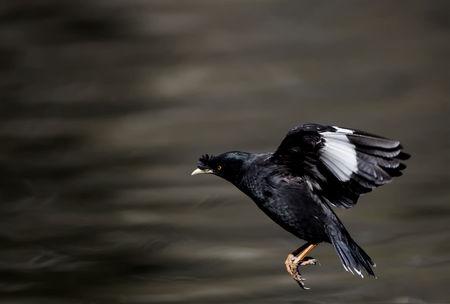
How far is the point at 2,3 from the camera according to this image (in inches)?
465

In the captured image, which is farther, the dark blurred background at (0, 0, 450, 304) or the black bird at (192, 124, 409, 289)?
the dark blurred background at (0, 0, 450, 304)

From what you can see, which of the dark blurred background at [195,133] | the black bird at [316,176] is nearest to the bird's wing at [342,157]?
the black bird at [316,176]

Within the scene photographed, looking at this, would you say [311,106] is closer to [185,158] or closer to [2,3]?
[185,158]

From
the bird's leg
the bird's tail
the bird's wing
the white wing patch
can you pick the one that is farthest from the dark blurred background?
Answer: the white wing patch

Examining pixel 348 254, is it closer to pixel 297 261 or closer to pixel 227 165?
pixel 297 261

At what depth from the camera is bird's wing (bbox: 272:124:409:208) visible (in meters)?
4.58

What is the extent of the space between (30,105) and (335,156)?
6653mm

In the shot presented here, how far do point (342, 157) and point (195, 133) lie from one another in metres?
5.53

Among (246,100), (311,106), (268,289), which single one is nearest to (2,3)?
(246,100)

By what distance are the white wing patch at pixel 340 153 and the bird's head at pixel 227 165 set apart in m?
0.38

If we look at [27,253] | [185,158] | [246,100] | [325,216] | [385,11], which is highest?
[385,11]

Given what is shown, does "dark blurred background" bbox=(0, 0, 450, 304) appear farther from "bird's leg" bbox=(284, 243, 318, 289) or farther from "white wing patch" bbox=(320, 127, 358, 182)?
"white wing patch" bbox=(320, 127, 358, 182)

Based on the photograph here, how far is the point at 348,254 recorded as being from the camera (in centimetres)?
482

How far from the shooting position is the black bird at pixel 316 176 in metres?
4.62
